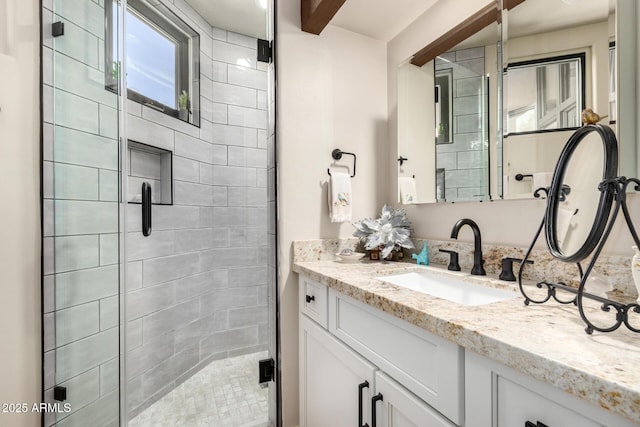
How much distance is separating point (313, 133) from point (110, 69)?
38.4 inches

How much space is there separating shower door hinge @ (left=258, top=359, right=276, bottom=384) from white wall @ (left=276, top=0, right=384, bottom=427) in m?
0.09

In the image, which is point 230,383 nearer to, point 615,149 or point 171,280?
point 171,280

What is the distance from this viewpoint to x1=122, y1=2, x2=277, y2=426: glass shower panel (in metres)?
1.50

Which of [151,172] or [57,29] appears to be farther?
[151,172]

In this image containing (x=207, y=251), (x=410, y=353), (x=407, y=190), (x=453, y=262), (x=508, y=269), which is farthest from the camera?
(x=207, y=251)

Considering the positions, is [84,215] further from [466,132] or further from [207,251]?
[466,132]

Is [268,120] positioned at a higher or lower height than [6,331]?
higher

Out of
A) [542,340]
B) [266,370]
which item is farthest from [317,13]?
[266,370]

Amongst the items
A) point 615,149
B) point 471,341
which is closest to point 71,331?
point 471,341

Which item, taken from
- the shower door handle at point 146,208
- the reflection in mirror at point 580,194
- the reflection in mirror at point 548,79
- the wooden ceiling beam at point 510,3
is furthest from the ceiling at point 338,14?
the reflection in mirror at point 580,194

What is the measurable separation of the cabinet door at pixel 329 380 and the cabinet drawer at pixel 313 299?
4 cm

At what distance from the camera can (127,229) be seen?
1.35 m

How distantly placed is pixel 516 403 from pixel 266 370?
1.30 m

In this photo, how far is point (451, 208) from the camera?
4.67ft
